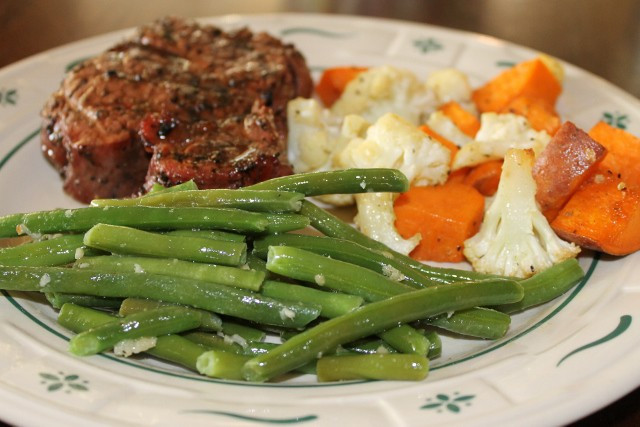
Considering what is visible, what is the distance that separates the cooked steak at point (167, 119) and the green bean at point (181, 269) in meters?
0.72

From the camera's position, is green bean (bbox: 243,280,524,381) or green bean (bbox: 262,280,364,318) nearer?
green bean (bbox: 243,280,524,381)

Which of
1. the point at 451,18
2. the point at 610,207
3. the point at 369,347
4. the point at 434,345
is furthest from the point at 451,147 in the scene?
the point at 451,18

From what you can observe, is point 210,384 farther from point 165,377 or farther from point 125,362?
point 125,362

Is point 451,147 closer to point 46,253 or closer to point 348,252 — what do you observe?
point 348,252

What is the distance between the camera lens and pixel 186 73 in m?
4.56

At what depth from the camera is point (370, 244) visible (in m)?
3.59

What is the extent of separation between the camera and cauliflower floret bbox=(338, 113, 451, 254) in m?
4.02

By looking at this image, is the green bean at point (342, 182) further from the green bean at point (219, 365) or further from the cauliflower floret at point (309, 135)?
the cauliflower floret at point (309, 135)

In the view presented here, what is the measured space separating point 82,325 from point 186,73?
1.94 meters

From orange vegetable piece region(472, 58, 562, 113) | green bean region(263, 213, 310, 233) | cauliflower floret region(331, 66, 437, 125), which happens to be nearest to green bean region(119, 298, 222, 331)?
green bean region(263, 213, 310, 233)

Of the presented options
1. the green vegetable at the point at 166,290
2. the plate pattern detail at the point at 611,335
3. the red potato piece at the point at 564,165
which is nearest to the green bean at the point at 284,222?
the green vegetable at the point at 166,290

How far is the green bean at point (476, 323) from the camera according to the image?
3203 millimetres

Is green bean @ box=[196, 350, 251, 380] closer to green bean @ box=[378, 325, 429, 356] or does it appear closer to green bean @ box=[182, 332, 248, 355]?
green bean @ box=[182, 332, 248, 355]

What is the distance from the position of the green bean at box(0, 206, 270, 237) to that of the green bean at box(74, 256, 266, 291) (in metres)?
0.17
